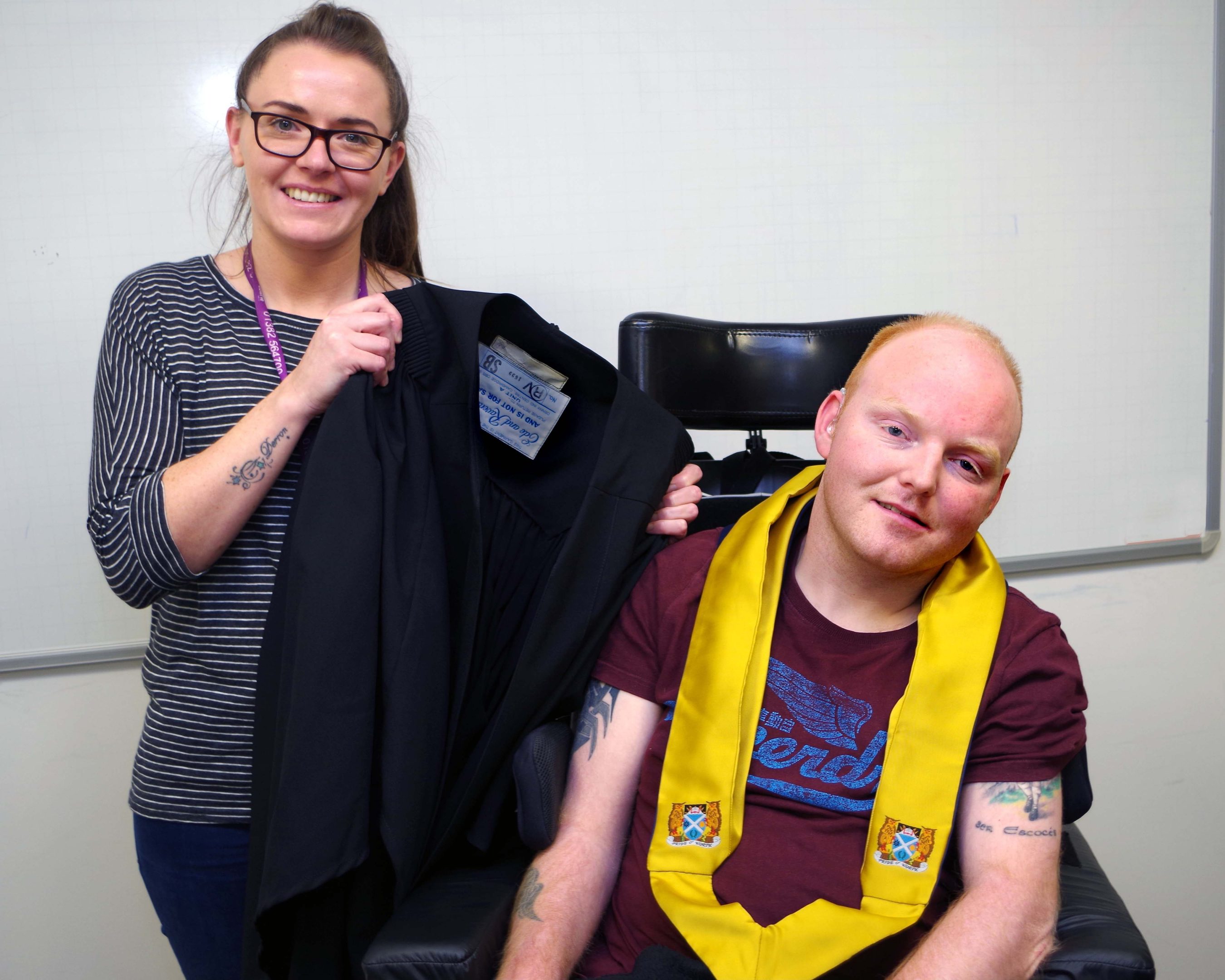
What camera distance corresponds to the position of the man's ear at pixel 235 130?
139 centimetres

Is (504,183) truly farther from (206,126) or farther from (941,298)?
(941,298)

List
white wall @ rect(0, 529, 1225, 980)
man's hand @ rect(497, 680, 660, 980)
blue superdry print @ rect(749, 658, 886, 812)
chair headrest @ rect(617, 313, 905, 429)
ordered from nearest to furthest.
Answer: man's hand @ rect(497, 680, 660, 980), blue superdry print @ rect(749, 658, 886, 812), chair headrest @ rect(617, 313, 905, 429), white wall @ rect(0, 529, 1225, 980)

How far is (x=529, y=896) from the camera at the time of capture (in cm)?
126

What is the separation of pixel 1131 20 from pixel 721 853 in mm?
2372

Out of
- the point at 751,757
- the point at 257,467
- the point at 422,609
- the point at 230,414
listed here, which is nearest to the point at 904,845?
the point at 751,757

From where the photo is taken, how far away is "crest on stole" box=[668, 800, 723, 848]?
→ 1.30 meters

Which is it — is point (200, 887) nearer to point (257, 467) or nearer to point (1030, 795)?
point (257, 467)

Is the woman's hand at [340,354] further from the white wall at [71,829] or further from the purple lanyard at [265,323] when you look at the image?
the white wall at [71,829]

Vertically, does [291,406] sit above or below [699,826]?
above

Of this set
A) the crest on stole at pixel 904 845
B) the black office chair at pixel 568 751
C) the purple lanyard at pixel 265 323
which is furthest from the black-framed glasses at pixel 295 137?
the crest on stole at pixel 904 845

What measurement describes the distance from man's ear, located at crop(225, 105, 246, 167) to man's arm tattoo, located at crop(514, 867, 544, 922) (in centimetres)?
107

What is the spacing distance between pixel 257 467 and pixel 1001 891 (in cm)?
106

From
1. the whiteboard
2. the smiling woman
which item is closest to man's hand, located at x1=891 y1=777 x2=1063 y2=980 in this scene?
the smiling woman

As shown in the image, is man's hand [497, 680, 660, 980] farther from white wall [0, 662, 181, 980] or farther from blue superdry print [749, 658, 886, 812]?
white wall [0, 662, 181, 980]
